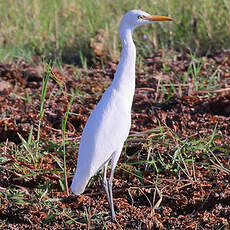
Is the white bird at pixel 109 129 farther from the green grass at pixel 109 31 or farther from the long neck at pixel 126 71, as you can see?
the green grass at pixel 109 31

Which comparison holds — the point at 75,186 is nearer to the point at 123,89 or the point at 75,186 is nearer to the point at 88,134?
the point at 88,134

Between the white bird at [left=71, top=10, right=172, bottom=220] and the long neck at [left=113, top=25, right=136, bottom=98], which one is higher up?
the long neck at [left=113, top=25, right=136, bottom=98]

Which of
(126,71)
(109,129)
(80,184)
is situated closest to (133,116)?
(126,71)

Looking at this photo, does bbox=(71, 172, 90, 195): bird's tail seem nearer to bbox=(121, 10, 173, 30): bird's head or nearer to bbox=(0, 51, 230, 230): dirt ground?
bbox=(0, 51, 230, 230): dirt ground

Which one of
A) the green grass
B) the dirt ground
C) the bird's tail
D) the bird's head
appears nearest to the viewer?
the bird's tail

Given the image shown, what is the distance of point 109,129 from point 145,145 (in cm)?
69

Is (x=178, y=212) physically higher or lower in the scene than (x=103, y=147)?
lower

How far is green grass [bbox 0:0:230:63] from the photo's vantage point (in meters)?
5.96

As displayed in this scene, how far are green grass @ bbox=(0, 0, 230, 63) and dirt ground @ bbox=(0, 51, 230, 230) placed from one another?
491 mm

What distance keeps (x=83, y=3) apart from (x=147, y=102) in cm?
285

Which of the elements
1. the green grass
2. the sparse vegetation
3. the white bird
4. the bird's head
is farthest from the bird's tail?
the green grass

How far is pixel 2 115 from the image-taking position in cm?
448

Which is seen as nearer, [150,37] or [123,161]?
[123,161]

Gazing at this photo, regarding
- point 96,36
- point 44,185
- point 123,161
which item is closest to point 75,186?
point 44,185
